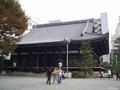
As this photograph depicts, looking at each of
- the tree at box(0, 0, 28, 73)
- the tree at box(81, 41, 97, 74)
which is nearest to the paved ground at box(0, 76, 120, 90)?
the tree at box(0, 0, 28, 73)

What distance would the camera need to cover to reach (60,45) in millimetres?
43469

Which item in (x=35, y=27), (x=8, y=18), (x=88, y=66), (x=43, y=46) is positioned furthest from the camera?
(x=35, y=27)

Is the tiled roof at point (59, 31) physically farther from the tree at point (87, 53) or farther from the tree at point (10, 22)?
the tree at point (10, 22)

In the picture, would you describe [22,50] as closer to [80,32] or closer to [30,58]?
[30,58]

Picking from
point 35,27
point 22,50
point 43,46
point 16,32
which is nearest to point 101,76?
point 43,46

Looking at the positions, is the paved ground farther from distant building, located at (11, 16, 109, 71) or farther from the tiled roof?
the tiled roof

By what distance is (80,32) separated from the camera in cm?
4922

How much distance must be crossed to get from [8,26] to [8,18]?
1127 mm

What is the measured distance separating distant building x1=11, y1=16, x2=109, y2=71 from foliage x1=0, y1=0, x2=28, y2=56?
2260cm

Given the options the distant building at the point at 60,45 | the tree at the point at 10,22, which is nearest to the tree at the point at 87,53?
the distant building at the point at 60,45

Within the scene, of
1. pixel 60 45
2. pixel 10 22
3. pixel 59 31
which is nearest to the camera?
pixel 10 22

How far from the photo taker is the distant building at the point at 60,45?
43594mm

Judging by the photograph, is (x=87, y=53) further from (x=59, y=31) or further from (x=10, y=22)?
(x=10, y=22)

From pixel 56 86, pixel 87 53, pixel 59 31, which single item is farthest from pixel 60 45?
pixel 56 86
